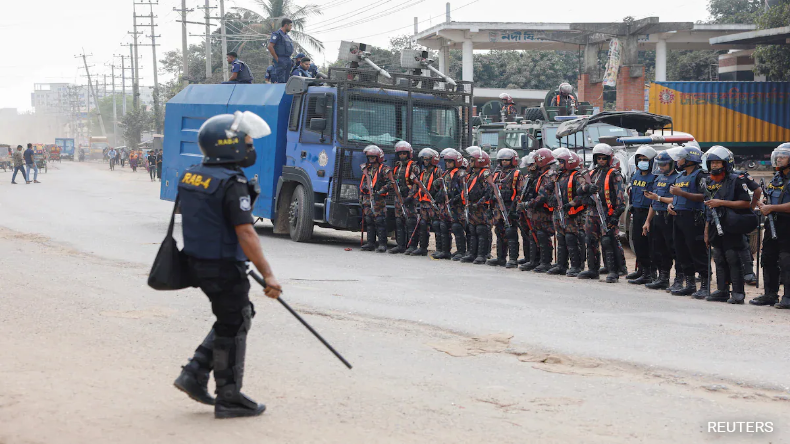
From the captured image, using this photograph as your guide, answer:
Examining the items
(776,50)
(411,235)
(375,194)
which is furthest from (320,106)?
(776,50)

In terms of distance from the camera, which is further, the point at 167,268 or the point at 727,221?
the point at 727,221

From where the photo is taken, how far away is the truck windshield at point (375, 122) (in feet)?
47.9

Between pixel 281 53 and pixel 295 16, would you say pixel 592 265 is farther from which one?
pixel 295 16

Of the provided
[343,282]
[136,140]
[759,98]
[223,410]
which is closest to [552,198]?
[343,282]

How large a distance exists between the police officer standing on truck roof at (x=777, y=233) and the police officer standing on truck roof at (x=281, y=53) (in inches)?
380

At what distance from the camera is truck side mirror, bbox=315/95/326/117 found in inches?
575

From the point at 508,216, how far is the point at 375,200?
2370mm

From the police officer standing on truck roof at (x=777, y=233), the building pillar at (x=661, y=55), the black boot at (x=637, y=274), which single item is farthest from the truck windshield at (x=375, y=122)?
the building pillar at (x=661, y=55)

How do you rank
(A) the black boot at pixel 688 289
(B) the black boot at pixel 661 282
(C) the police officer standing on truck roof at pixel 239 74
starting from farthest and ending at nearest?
(C) the police officer standing on truck roof at pixel 239 74 < (B) the black boot at pixel 661 282 < (A) the black boot at pixel 688 289

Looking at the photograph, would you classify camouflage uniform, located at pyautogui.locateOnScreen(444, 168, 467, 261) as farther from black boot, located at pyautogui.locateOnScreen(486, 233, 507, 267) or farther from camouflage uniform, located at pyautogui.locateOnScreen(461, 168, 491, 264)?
→ black boot, located at pyautogui.locateOnScreen(486, 233, 507, 267)

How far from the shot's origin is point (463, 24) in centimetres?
3834

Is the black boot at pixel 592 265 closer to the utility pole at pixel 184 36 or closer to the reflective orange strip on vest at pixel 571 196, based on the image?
the reflective orange strip on vest at pixel 571 196

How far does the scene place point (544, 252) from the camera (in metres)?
12.4

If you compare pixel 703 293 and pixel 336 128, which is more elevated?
pixel 336 128
